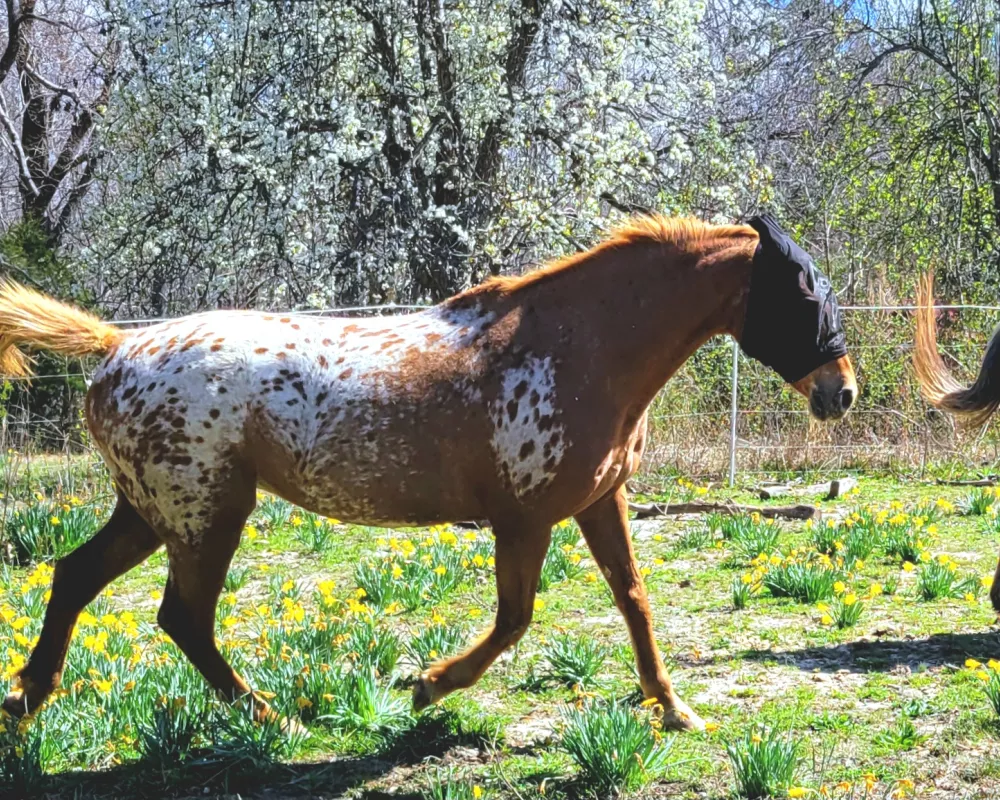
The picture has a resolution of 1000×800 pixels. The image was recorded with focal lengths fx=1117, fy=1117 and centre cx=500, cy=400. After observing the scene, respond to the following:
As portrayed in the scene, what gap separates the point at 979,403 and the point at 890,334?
6.16 m

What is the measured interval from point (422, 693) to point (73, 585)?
4.71 ft

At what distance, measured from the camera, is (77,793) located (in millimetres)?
3758

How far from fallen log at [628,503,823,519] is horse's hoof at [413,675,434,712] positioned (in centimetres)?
463

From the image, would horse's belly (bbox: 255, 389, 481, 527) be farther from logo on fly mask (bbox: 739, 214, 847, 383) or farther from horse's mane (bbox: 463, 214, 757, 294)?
logo on fly mask (bbox: 739, 214, 847, 383)

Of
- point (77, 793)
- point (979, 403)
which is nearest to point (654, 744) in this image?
point (77, 793)

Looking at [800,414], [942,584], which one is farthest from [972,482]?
[942,584]

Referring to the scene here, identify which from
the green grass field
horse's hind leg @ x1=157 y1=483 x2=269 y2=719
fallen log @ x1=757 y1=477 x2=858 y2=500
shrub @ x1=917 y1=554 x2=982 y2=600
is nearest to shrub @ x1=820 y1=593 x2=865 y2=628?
the green grass field

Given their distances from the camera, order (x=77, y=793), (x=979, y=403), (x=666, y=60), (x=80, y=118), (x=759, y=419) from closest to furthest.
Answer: (x=77, y=793), (x=979, y=403), (x=759, y=419), (x=666, y=60), (x=80, y=118)

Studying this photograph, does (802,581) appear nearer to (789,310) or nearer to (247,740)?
(789,310)

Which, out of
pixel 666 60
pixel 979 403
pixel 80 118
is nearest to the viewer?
pixel 979 403

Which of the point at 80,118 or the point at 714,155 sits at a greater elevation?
the point at 80,118

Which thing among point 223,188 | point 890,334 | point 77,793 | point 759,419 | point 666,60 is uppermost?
point 666,60

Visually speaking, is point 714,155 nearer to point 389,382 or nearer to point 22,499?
point 22,499

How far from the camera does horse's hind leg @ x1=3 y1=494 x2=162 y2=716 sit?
4289 millimetres
